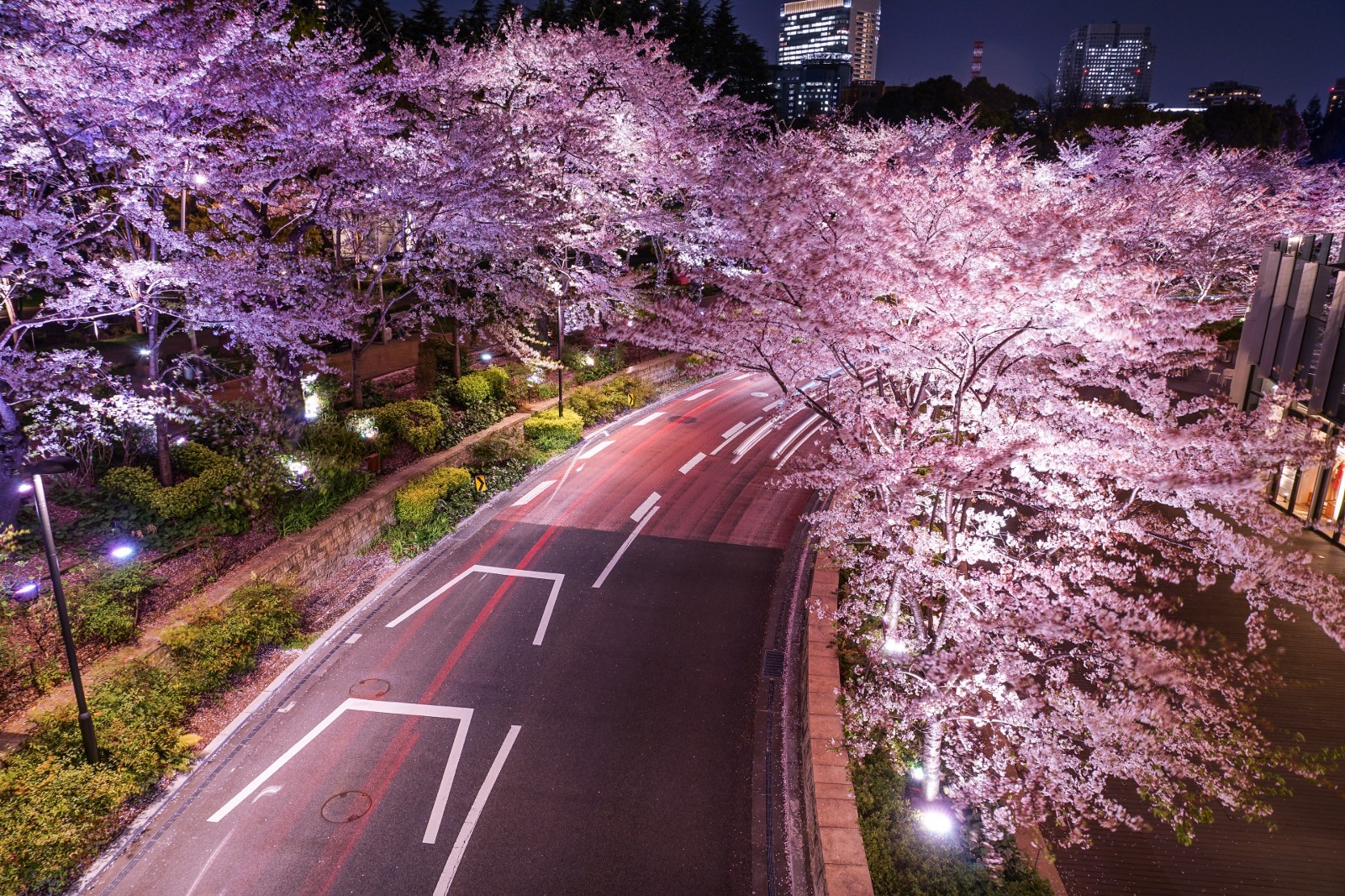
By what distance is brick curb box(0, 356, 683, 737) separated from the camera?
9555 millimetres

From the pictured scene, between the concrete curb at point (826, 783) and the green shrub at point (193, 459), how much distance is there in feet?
42.4

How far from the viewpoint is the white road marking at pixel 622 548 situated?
48.2ft

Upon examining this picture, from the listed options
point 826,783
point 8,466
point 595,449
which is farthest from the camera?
point 595,449

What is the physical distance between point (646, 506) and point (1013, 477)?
10431 millimetres

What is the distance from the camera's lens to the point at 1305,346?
18016 millimetres

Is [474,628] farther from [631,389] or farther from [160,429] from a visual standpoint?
[631,389]

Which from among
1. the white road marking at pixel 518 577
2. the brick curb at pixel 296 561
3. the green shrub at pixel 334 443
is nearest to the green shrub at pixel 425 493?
the brick curb at pixel 296 561

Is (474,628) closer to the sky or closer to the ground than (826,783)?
closer to the ground

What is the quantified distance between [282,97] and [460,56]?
1277 cm

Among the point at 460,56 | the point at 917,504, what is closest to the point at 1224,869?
the point at 917,504

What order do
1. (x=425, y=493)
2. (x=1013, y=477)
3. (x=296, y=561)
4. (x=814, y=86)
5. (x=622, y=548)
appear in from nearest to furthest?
1. (x=1013, y=477)
2. (x=296, y=561)
3. (x=622, y=548)
4. (x=425, y=493)
5. (x=814, y=86)

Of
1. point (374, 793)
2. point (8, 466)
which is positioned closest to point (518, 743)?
point (374, 793)

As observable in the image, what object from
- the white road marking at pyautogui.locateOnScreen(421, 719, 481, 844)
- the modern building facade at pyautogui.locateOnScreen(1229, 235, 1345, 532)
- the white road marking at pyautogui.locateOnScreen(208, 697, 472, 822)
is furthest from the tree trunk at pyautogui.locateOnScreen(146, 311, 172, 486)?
the modern building facade at pyautogui.locateOnScreen(1229, 235, 1345, 532)

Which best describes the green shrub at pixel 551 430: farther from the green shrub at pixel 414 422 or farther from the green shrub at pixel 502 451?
the green shrub at pixel 414 422
